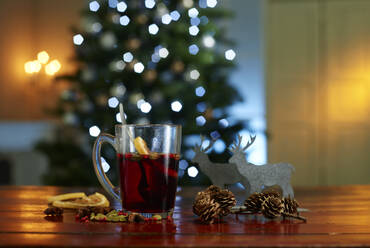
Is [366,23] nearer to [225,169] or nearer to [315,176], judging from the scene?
[315,176]

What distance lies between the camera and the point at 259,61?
4191 millimetres

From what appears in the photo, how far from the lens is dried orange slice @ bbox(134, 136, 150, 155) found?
73 centimetres

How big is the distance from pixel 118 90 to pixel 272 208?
221 centimetres

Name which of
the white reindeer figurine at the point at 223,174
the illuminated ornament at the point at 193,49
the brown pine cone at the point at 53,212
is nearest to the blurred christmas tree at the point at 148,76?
the illuminated ornament at the point at 193,49

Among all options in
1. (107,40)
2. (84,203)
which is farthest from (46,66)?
(84,203)

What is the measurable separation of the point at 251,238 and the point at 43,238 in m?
0.28

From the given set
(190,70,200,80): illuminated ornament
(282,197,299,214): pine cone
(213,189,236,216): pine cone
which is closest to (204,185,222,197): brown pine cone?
(213,189,236,216): pine cone

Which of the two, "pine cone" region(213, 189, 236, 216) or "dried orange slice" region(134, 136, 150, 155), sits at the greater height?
"dried orange slice" region(134, 136, 150, 155)

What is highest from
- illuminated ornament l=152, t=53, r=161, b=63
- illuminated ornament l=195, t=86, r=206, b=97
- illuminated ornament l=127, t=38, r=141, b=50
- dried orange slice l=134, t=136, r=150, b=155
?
illuminated ornament l=127, t=38, r=141, b=50

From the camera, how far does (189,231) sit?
0.65m

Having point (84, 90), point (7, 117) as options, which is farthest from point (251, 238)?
point (7, 117)

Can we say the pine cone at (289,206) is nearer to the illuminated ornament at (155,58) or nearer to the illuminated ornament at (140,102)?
the illuminated ornament at (140,102)

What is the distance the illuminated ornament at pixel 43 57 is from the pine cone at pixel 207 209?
4.43 meters

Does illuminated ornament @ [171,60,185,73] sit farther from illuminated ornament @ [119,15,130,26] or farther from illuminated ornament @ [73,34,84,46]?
illuminated ornament @ [73,34,84,46]
